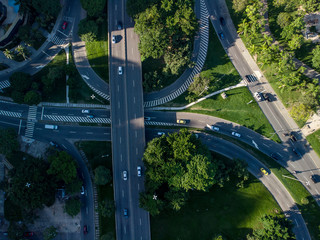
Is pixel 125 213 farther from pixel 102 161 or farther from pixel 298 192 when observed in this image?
pixel 298 192

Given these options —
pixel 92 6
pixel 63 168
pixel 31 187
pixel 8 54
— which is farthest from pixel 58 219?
pixel 92 6

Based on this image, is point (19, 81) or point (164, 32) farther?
point (19, 81)

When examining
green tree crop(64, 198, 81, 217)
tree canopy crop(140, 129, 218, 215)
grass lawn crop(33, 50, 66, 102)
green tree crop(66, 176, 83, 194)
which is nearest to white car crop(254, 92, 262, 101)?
tree canopy crop(140, 129, 218, 215)

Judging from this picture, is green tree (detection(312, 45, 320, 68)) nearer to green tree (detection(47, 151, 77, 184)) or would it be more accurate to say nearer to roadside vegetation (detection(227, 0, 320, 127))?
roadside vegetation (detection(227, 0, 320, 127))

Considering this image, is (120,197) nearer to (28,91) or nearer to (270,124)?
(28,91)

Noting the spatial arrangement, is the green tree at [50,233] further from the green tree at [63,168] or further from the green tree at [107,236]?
the green tree at [63,168]

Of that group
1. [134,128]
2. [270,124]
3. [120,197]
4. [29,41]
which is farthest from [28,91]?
[270,124]
